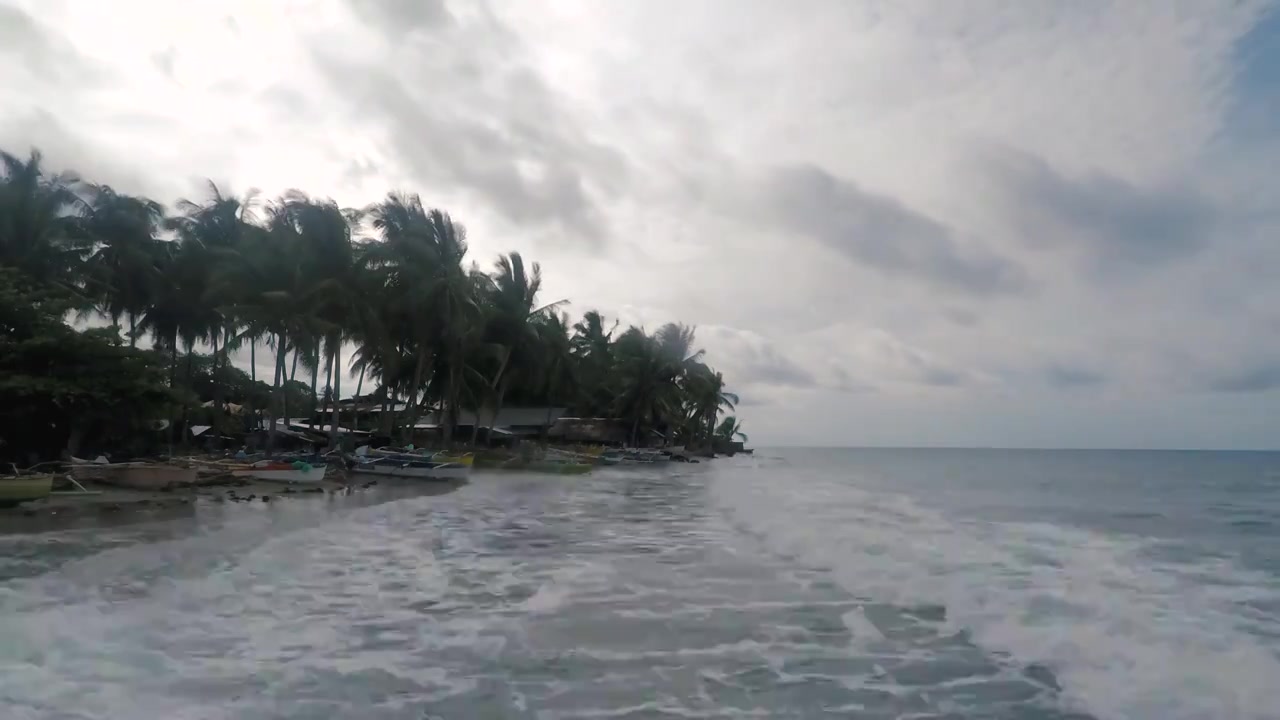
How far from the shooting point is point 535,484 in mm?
29969

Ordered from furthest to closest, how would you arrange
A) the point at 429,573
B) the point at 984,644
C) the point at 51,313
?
the point at 51,313
the point at 429,573
the point at 984,644

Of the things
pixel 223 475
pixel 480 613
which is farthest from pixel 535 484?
pixel 480 613

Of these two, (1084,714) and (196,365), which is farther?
(196,365)

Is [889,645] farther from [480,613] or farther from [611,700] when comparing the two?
[480,613]

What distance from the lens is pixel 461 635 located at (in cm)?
782

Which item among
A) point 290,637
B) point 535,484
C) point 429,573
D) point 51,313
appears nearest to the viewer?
point 290,637

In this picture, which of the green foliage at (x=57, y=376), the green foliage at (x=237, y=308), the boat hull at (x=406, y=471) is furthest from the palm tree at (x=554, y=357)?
the green foliage at (x=57, y=376)

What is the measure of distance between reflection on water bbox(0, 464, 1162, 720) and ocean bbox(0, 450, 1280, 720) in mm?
35

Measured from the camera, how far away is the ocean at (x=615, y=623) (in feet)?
20.4

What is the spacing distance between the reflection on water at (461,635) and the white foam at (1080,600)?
55 centimetres

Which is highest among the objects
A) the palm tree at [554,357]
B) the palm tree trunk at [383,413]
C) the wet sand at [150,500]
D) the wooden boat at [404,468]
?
the palm tree at [554,357]

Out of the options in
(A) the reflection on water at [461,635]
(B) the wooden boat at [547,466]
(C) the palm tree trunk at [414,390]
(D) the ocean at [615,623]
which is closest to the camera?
(A) the reflection on water at [461,635]

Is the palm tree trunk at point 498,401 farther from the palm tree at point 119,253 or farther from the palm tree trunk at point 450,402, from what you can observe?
the palm tree at point 119,253

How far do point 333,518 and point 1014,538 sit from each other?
1485cm
